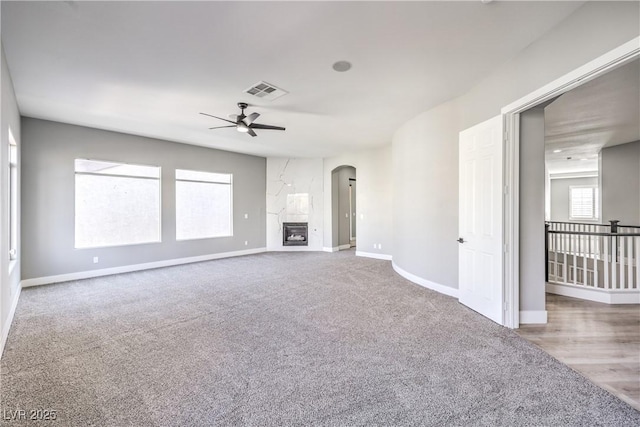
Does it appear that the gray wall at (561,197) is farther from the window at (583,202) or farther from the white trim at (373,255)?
the white trim at (373,255)

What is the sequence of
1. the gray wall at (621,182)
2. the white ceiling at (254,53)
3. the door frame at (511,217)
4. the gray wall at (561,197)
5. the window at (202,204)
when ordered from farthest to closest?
the gray wall at (561,197) < the window at (202,204) < the gray wall at (621,182) < the door frame at (511,217) < the white ceiling at (254,53)

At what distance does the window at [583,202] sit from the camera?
39.8 ft

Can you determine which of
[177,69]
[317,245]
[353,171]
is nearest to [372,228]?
[317,245]

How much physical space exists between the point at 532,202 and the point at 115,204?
7.28m

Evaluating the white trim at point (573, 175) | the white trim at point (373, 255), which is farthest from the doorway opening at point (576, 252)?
the white trim at point (573, 175)

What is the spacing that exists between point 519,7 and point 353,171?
826 cm

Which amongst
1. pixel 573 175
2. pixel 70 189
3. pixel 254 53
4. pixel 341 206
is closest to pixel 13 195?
pixel 70 189

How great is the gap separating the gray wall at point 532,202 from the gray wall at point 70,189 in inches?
270

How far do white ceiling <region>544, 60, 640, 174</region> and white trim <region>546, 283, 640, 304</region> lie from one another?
274 centimetres

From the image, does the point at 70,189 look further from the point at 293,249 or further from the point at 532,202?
the point at 532,202

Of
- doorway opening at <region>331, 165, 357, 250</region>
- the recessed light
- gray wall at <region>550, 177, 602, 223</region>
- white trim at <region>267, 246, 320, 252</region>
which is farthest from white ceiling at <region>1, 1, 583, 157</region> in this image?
gray wall at <region>550, 177, 602, 223</region>

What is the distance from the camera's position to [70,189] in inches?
219

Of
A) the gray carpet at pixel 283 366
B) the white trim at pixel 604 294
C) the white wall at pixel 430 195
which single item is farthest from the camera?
the white wall at pixel 430 195

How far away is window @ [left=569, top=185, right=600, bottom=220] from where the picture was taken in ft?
39.8
